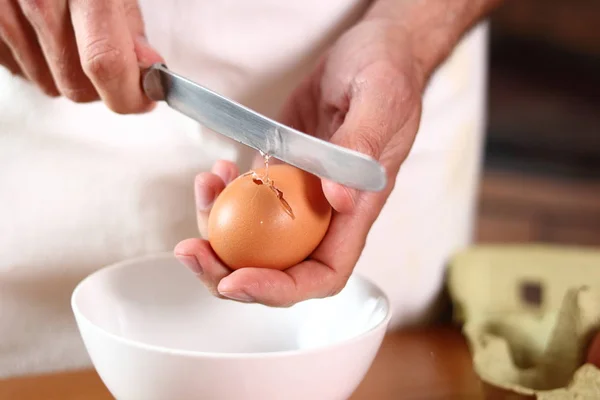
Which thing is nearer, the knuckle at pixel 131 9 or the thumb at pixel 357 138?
the thumb at pixel 357 138

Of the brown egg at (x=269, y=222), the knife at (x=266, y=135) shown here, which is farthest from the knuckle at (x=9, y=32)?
the brown egg at (x=269, y=222)

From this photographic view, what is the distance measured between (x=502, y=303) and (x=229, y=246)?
444 mm

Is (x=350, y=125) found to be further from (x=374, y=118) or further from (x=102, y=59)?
(x=102, y=59)

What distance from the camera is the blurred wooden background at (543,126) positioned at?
2.00 meters

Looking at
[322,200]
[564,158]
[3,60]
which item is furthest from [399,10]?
[564,158]

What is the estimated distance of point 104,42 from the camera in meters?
0.54

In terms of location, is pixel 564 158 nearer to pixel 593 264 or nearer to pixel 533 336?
pixel 593 264

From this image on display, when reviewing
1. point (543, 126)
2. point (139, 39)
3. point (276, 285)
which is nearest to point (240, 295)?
point (276, 285)

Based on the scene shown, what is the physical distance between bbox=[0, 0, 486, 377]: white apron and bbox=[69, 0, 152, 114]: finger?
0.17 meters

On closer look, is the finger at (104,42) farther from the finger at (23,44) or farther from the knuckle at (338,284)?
the knuckle at (338,284)

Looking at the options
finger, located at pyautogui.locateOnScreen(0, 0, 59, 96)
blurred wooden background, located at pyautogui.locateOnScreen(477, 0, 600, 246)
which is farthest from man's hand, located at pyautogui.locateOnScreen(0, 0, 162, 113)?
blurred wooden background, located at pyautogui.locateOnScreen(477, 0, 600, 246)

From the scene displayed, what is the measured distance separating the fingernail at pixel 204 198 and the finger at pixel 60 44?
0.14 meters

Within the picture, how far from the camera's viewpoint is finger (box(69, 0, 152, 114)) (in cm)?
54

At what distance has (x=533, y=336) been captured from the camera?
2.45 feet
